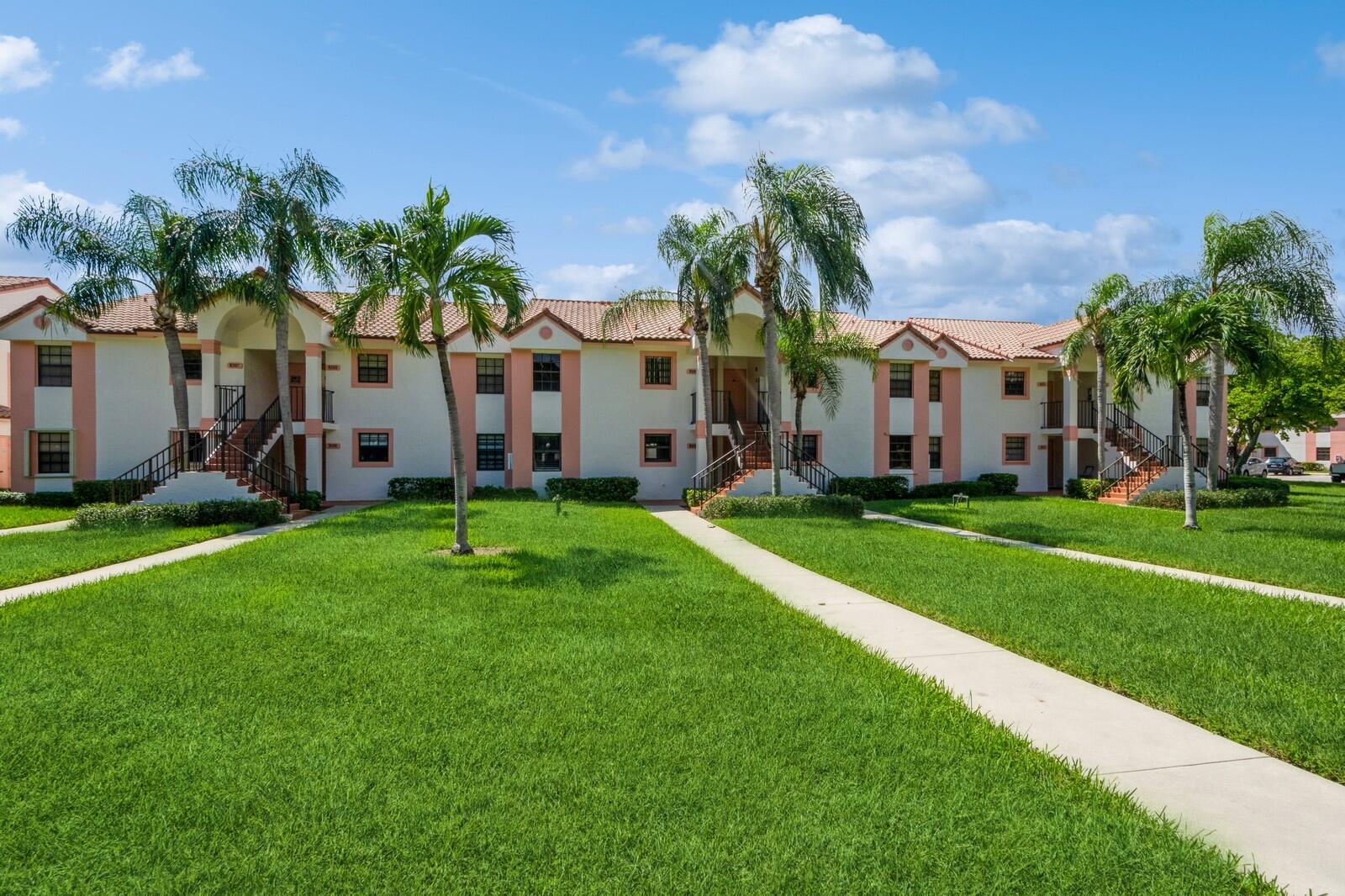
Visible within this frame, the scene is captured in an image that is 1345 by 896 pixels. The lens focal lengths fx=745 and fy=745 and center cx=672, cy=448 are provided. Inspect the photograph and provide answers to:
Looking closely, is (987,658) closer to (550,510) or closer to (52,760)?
(52,760)

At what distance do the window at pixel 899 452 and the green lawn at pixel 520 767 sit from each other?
2133 centimetres

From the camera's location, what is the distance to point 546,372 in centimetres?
2614

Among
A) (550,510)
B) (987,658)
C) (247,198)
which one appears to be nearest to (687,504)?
(550,510)

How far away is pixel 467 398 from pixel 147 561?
14.0m

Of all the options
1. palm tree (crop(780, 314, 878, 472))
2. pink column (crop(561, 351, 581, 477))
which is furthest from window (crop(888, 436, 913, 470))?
pink column (crop(561, 351, 581, 477))

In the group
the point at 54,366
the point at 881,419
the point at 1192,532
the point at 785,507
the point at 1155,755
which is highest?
the point at 54,366

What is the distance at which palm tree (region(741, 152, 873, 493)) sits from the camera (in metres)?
18.1

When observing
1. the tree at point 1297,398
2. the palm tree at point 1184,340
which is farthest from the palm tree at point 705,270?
the tree at point 1297,398

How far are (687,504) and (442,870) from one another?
66.3ft

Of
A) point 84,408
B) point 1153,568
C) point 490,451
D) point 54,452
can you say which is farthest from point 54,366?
point 1153,568

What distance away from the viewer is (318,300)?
90.6ft

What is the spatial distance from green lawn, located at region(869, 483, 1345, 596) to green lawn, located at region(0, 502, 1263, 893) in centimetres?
840

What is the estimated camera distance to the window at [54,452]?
24.2 meters

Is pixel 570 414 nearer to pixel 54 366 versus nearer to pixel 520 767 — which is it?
pixel 54 366
